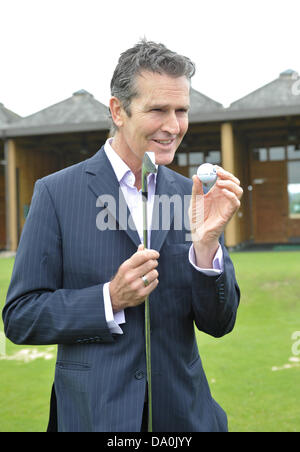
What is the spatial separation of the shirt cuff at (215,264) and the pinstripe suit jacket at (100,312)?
0.07 ft

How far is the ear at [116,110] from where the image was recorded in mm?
1959

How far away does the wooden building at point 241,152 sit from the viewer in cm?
1873

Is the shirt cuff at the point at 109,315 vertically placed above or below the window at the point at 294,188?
below

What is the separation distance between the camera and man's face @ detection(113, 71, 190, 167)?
1815 millimetres

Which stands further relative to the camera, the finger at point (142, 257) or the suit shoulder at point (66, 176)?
the suit shoulder at point (66, 176)

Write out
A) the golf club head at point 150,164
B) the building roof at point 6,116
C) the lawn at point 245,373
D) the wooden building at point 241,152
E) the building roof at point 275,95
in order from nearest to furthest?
the golf club head at point 150,164, the lawn at point 245,373, the wooden building at point 241,152, the building roof at point 275,95, the building roof at point 6,116

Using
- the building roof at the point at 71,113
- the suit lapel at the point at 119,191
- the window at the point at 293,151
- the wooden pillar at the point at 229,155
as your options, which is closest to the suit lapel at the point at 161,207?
the suit lapel at the point at 119,191

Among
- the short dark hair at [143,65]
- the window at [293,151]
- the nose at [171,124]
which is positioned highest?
the window at [293,151]

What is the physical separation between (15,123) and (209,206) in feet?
→ 65.8

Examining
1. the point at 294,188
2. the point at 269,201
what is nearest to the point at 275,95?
the point at 294,188

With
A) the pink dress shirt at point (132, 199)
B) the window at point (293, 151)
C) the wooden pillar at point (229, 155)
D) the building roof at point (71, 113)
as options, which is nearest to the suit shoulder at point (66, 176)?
the pink dress shirt at point (132, 199)

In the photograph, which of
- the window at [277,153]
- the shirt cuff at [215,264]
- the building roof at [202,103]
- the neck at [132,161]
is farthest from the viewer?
the window at [277,153]

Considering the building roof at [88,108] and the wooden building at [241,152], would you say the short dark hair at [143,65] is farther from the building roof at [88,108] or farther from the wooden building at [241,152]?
the wooden building at [241,152]
